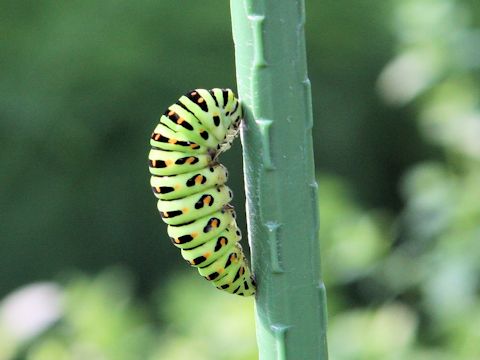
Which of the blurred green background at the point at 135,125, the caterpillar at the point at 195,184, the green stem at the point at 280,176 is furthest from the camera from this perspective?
the blurred green background at the point at 135,125

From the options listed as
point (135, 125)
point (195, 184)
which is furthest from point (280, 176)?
point (135, 125)

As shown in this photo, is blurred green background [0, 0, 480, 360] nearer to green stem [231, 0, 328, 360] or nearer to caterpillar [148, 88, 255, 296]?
caterpillar [148, 88, 255, 296]

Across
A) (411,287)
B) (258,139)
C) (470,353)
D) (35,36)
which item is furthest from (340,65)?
(258,139)

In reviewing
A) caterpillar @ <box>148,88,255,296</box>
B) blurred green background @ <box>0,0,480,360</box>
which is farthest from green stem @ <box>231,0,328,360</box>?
blurred green background @ <box>0,0,480,360</box>

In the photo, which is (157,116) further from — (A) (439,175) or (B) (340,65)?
(A) (439,175)

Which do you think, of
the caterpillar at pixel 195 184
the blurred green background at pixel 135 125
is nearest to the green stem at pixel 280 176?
the caterpillar at pixel 195 184

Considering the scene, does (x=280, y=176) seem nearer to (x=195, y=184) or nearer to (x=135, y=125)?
(x=195, y=184)

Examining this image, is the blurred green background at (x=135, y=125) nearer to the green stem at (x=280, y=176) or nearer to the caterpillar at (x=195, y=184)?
the caterpillar at (x=195, y=184)

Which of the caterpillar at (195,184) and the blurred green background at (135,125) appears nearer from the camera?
the caterpillar at (195,184)
